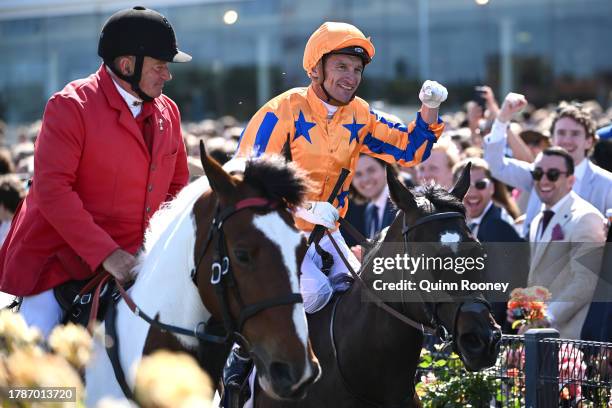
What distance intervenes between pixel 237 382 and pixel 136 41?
5.74 feet

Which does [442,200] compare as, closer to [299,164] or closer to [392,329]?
[392,329]

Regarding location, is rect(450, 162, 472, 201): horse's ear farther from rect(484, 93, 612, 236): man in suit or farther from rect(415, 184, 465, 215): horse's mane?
→ rect(484, 93, 612, 236): man in suit

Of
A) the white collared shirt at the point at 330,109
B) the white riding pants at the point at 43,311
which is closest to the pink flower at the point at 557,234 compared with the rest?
the white collared shirt at the point at 330,109

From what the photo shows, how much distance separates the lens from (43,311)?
13.2 feet

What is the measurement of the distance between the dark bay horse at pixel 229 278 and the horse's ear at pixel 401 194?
114cm

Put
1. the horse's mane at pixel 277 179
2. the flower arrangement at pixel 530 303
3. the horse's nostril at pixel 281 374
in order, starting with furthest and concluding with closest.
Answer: the flower arrangement at pixel 530 303
the horse's mane at pixel 277 179
the horse's nostril at pixel 281 374

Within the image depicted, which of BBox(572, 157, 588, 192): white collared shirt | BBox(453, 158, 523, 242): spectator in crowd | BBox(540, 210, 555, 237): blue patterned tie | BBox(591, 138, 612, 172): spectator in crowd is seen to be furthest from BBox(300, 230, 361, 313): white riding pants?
BBox(591, 138, 612, 172): spectator in crowd

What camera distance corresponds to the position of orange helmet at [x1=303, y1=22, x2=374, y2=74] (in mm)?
5012

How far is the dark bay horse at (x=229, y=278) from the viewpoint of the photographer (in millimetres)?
3238

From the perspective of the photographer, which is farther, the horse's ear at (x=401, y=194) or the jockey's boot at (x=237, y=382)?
the jockey's boot at (x=237, y=382)

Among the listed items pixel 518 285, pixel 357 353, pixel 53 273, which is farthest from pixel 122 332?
pixel 518 285


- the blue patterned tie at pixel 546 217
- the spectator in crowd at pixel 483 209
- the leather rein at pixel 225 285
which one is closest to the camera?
the leather rein at pixel 225 285

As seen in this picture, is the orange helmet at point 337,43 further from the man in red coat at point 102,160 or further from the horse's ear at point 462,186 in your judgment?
the man in red coat at point 102,160

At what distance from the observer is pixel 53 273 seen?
411 centimetres
